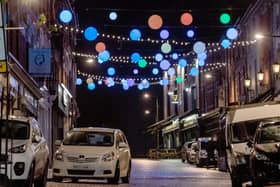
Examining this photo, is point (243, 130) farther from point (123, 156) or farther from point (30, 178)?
point (30, 178)

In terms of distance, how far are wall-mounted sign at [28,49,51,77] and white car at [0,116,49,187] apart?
1218 cm

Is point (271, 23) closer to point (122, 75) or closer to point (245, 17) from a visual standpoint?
point (245, 17)

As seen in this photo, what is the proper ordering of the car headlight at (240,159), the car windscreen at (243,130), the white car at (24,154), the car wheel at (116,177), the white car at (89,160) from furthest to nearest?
the car wheel at (116,177) < the white car at (89,160) < the car windscreen at (243,130) < the car headlight at (240,159) < the white car at (24,154)

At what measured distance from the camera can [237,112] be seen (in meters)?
20.4

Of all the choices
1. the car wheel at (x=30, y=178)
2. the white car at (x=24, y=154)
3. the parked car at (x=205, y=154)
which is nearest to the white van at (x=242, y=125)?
the white car at (x=24, y=154)

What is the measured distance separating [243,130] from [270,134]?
2.84 metres

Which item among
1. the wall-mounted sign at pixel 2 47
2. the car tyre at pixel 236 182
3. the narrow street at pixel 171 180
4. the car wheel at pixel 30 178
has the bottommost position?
the narrow street at pixel 171 180

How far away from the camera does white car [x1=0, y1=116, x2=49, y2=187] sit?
14.6 metres

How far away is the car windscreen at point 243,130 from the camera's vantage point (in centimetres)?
1988

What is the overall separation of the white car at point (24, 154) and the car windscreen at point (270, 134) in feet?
18.3

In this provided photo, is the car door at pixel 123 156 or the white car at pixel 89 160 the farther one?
the car door at pixel 123 156

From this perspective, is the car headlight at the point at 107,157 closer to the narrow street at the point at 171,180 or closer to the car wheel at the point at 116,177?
the car wheel at the point at 116,177

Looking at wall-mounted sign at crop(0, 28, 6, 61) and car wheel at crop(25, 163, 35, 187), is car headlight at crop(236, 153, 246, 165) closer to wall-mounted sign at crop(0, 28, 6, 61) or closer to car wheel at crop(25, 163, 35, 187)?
car wheel at crop(25, 163, 35, 187)

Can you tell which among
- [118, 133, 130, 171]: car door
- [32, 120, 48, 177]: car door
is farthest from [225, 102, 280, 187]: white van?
[32, 120, 48, 177]: car door
